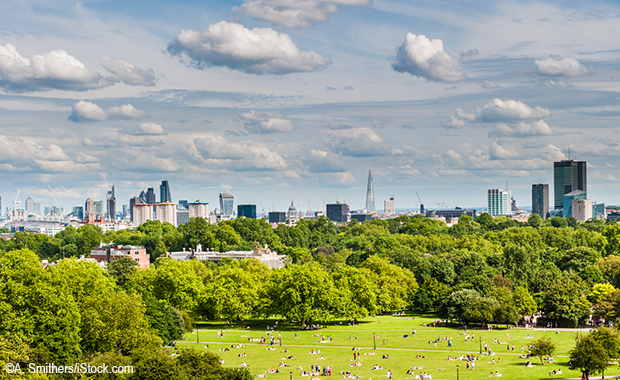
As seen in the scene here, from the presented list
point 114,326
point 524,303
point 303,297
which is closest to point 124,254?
point 303,297

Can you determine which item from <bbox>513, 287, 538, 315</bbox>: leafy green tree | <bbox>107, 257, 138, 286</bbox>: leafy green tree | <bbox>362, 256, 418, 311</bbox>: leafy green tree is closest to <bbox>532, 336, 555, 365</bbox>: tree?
<bbox>513, 287, 538, 315</bbox>: leafy green tree

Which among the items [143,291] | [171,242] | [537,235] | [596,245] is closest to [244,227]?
[171,242]

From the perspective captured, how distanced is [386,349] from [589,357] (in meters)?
20.9

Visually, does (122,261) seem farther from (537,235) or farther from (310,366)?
(537,235)

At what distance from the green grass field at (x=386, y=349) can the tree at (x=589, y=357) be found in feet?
7.92

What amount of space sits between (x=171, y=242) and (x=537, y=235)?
90.7m

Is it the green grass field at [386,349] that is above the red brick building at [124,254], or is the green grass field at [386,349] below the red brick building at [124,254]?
below

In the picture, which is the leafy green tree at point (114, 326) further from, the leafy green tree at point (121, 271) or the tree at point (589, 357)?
the leafy green tree at point (121, 271)

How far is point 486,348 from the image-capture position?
2709 inches

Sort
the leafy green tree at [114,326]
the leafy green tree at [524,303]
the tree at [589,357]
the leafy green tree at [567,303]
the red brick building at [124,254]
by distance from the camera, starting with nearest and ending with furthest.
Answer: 1. the tree at [589,357]
2. the leafy green tree at [114,326]
3. the leafy green tree at [567,303]
4. the leafy green tree at [524,303]
5. the red brick building at [124,254]

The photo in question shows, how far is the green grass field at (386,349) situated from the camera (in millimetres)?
59844

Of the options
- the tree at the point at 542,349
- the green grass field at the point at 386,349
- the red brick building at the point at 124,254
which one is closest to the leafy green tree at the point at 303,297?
the green grass field at the point at 386,349

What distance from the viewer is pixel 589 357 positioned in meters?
55.1

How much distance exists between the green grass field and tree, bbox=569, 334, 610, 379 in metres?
2.42
